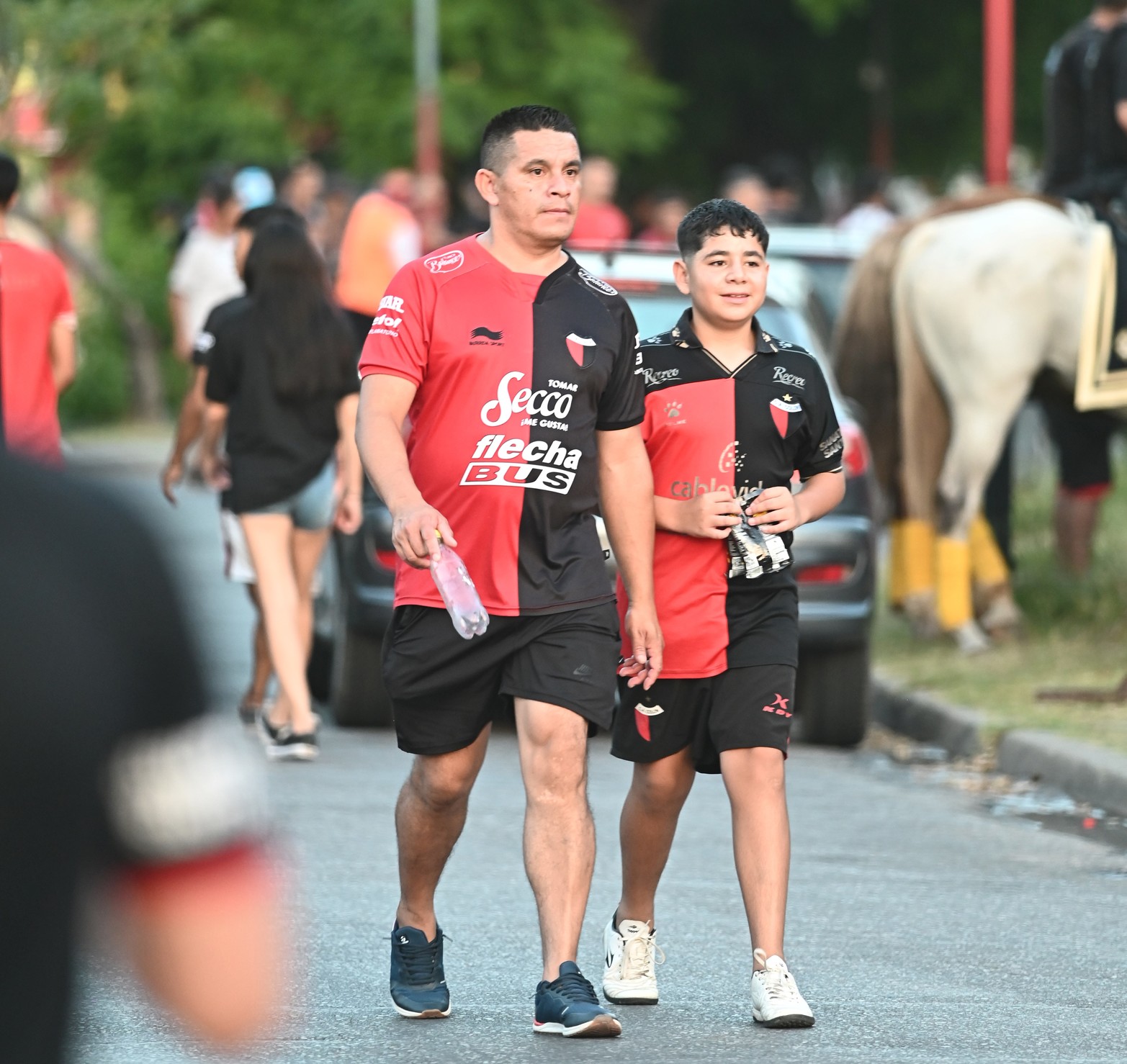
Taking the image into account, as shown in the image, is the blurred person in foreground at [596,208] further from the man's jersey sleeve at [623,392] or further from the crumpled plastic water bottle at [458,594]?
the crumpled plastic water bottle at [458,594]

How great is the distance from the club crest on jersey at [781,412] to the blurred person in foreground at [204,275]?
10599 millimetres

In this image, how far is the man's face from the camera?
17.1 feet

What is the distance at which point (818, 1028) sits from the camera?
17.2 ft

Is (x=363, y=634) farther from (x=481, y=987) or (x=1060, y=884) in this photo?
(x=481, y=987)

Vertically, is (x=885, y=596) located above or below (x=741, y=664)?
below

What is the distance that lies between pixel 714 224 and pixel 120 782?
351 centimetres

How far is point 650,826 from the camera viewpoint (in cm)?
545

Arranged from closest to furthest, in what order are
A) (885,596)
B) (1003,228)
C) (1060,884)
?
(1060,884), (1003,228), (885,596)

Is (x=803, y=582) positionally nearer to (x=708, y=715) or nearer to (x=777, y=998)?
(x=708, y=715)

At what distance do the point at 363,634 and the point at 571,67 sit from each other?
24044 millimetres

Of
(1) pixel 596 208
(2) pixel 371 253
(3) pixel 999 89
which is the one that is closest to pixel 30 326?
(2) pixel 371 253

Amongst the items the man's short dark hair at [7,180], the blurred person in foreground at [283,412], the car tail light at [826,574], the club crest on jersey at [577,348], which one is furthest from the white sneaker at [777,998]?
the man's short dark hair at [7,180]

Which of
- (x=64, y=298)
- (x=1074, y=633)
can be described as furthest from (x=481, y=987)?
(x=1074, y=633)

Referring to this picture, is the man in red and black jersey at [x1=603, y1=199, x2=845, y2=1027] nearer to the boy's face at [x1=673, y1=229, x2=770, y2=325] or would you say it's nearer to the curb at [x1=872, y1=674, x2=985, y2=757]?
the boy's face at [x1=673, y1=229, x2=770, y2=325]
